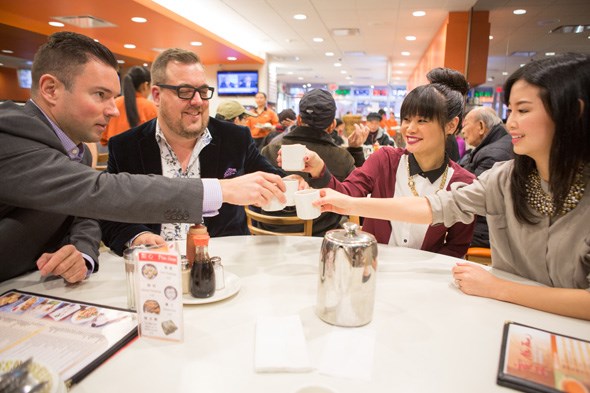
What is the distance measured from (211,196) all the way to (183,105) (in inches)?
36.6

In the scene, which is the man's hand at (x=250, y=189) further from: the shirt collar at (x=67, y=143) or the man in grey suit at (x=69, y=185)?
the shirt collar at (x=67, y=143)

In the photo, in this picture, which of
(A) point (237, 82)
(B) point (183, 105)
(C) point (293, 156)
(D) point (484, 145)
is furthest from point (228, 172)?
(A) point (237, 82)

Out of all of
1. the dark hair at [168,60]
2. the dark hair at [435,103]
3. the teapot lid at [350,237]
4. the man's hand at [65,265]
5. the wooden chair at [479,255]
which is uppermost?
the dark hair at [168,60]

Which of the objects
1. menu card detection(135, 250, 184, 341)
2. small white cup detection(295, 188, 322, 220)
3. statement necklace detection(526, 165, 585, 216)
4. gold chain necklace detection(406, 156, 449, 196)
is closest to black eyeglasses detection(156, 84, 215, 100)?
small white cup detection(295, 188, 322, 220)

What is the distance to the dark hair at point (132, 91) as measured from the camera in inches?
175

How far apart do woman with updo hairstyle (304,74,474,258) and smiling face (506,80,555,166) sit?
22.9 inches

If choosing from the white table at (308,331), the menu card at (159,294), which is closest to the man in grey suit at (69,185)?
the white table at (308,331)

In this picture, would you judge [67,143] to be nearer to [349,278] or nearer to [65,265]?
[65,265]

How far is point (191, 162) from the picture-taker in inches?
82.7

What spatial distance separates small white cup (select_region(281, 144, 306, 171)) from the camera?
1.71m

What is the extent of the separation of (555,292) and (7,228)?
1676 millimetres

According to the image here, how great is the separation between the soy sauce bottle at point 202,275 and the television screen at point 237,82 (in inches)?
459

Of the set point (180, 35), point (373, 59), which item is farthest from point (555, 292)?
point (373, 59)

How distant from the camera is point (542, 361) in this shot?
0.87 m
